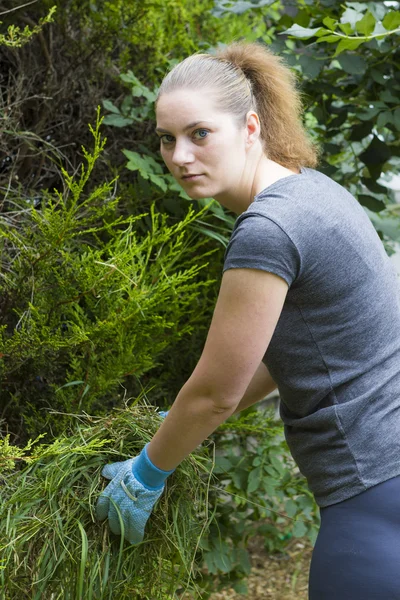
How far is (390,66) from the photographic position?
253 centimetres

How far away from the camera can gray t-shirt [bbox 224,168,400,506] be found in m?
1.37

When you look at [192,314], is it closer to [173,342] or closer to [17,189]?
[173,342]

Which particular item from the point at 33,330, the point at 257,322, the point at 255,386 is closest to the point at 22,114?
the point at 33,330

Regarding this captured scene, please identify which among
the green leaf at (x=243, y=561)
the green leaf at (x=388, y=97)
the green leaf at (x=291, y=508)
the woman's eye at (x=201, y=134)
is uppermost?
the woman's eye at (x=201, y=134)

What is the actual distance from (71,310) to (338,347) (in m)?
0.71

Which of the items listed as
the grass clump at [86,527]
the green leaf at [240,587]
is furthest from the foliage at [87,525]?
the green leaf at [240,587]

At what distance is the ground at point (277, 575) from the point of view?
311cm

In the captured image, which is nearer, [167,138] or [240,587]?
[167,138]

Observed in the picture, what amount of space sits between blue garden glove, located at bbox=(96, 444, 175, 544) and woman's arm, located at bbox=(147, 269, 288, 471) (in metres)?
0.12

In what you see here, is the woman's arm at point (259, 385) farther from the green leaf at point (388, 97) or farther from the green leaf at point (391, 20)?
the green leaf at point (388, 97)

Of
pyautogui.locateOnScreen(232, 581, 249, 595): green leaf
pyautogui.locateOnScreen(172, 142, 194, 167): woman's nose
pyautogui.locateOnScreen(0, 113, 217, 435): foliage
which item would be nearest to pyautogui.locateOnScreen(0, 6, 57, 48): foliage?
pyautogui.locateOnScreen(0, 113, 217, 435): foliage

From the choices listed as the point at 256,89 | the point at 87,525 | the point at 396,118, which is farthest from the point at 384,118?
the point at 87,525

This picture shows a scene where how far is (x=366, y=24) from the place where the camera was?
194cm

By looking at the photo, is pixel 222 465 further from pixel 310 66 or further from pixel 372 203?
pixel 310 66
